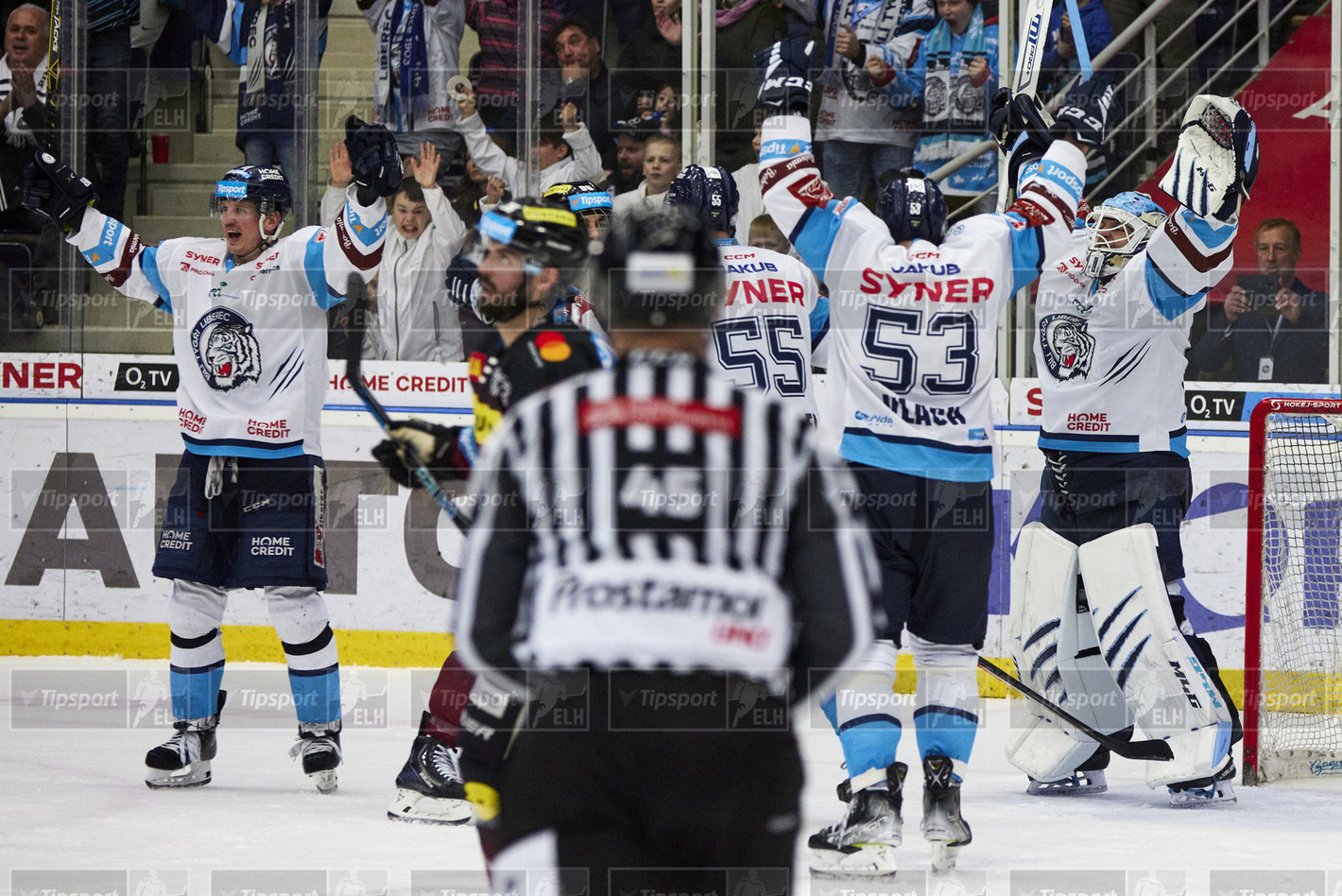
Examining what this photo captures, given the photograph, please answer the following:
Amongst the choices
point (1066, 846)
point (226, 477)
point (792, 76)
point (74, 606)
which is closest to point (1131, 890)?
point (1066, 846)

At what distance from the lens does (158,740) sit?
5.63 metres

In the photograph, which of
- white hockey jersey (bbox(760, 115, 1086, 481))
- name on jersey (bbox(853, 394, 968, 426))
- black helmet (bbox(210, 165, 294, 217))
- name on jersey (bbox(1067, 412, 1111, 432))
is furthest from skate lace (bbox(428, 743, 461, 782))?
name on jersey (bbox(1067, 412, 1111, 432))

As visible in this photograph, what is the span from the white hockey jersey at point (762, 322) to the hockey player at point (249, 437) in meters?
1.10

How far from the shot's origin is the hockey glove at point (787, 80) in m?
4.45

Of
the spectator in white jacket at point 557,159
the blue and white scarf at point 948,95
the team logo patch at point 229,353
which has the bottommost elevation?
the team logo patch at point 229,353

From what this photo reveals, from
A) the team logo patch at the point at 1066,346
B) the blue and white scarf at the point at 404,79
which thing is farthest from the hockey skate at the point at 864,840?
the blue and white scarf at the point at 404,79

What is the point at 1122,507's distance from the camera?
5.27m

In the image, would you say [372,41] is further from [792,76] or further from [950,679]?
[950,679]

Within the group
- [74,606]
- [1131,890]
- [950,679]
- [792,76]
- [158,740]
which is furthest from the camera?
[74,606]

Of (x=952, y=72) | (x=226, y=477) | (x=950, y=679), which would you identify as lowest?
(x=950, y=679)

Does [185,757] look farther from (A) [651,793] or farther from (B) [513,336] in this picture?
(A) [651,793]

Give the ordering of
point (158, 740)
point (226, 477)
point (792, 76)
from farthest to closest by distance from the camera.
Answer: point (158, 740)
point (226, 477)
point (792, 76)

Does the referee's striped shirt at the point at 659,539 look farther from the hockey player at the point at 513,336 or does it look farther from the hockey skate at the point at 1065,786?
the hockey skate at the point at 1065,786

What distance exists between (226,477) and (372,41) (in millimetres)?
3155
